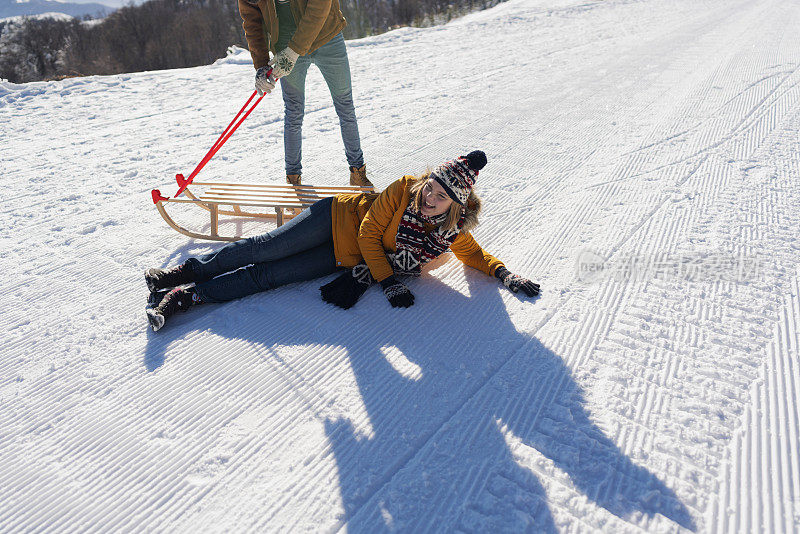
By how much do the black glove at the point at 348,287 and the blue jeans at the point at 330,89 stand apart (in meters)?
1.39

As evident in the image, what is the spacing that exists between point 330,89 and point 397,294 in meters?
1.70

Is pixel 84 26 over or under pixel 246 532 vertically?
over

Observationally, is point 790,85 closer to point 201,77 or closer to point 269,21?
point 269,21

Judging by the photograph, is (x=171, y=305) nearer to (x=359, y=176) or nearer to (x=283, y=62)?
(x=283, y=62)

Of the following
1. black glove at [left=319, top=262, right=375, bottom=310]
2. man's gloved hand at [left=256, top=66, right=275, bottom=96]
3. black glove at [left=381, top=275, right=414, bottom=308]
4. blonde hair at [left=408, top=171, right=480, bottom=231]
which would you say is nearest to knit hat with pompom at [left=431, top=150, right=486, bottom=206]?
blonde hair at [left=408, top=171, right=480, bottom=231]

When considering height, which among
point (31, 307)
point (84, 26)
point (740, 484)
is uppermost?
point (84, 26)

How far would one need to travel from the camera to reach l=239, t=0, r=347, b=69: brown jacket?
2.78 meters

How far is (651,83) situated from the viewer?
6.11 metres

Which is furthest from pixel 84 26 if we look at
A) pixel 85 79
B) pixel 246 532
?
pixel 246 532

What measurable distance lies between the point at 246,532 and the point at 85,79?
7476mm

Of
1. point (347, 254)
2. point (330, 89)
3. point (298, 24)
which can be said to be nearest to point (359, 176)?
point (330, 89)

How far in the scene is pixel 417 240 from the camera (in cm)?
234

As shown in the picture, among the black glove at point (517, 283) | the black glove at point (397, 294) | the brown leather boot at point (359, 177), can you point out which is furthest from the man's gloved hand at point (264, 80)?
the black glove at point (517, 283)

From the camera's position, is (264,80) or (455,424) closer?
(455,424)
